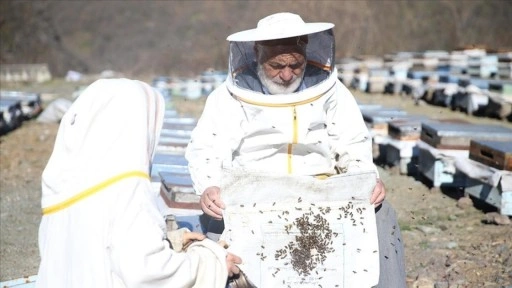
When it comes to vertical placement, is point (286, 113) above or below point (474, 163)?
above

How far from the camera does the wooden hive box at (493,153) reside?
4.54 meters

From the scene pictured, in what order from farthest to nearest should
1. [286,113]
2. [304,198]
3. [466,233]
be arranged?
[466,233] → [286,113] → [304,198]

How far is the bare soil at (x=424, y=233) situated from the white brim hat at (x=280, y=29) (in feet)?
4.71

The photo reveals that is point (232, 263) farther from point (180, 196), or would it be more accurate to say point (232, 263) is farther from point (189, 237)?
point (180, 196)

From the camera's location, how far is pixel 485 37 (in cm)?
1928

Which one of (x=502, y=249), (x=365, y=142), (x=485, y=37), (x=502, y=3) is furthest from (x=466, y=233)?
(x=502, y=3)

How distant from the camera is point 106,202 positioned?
1915mm

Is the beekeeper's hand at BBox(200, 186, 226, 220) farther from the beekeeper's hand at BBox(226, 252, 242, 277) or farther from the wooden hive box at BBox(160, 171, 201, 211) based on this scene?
the wooden hive box at BBox(160, 171, 201, 211)

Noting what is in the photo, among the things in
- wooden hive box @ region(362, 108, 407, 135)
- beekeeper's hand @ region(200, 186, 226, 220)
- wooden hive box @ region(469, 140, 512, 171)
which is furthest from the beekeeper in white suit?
wooden hive box @ region(362, 108, 407, 135)

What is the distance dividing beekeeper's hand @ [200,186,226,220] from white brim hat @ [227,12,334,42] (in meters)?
0.69

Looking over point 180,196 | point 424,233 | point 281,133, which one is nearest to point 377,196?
point 281,133

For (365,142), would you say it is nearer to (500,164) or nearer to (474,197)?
(500,164)

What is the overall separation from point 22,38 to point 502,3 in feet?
47.1

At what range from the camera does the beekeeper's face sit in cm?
299
